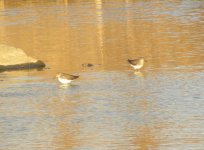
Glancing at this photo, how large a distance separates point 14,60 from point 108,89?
6.23 m

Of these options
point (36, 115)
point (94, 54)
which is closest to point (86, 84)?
point (36, 115)

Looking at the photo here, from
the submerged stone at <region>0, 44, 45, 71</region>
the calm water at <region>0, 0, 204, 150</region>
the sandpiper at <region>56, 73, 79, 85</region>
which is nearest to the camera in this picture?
the calm water at <region>0, 0, 204, 150</region>

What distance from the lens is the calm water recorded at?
18672 mm

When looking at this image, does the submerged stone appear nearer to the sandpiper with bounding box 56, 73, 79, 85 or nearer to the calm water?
the calm water

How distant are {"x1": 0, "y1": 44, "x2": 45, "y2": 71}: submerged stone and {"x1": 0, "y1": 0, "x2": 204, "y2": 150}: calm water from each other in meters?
0.76

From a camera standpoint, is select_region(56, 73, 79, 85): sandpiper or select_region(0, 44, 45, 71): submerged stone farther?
select_region(0, 44, 45, 71): submerged stone

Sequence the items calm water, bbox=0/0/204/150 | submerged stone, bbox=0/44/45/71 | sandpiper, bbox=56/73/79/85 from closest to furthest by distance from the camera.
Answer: calm water, bbox=0/0/204/150 → sandpiper, bbox=56/73/79/85 → submerged stone, bbox=0/44/45/71

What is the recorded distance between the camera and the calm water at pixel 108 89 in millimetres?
18672

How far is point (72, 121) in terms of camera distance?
20688 mm

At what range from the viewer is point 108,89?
25.3m

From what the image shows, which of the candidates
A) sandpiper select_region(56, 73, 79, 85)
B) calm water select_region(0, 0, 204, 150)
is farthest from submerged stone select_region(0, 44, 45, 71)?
sandpiper select_region(56, 73, 79, 85)

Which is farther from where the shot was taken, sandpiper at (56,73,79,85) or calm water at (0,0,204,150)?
sandpiper at (56,73,79,85)

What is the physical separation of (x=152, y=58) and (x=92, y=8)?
96.5ft

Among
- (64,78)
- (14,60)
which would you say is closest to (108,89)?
(64,78)
